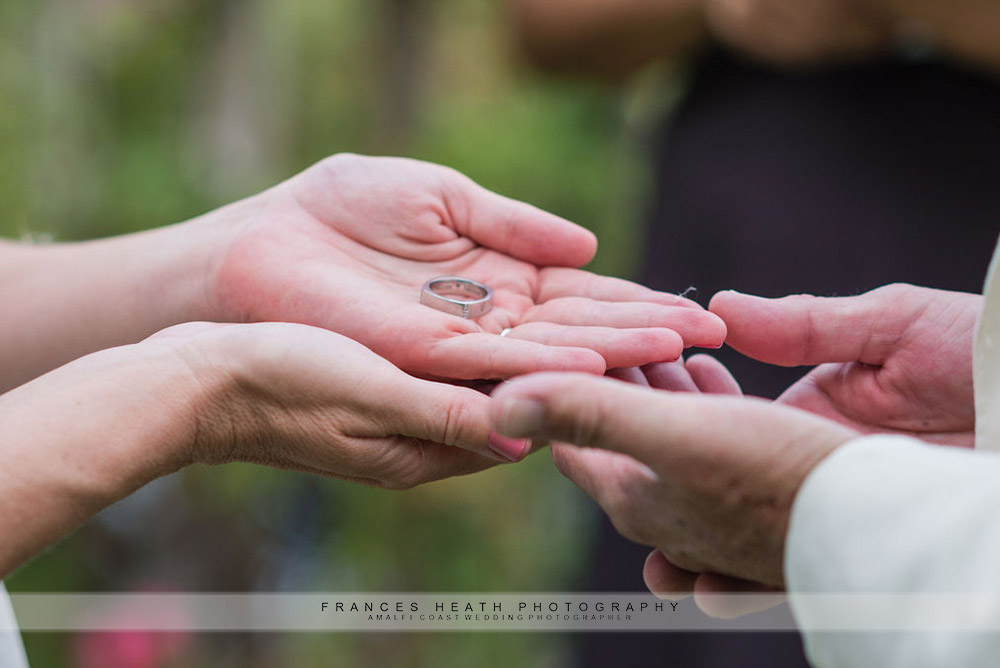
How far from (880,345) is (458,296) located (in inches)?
32.1

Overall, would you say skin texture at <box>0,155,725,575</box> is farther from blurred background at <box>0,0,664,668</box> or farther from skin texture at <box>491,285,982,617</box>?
blurred background at <box>0,0,664,668</box>

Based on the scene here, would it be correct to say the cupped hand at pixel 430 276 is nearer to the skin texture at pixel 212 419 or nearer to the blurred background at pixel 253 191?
the skin texture at pixel 212 419

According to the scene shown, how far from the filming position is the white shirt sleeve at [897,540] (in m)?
0.95

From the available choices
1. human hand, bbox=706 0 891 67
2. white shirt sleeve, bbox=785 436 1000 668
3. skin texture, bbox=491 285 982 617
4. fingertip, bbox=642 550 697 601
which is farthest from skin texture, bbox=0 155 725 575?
human hand, bbox=706 0 891 67

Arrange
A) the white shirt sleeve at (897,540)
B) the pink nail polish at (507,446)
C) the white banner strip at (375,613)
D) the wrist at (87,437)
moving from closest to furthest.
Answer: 1. the white shirt sleeve at (897,540)
2. the wrist at (87,437)
3. the pink nail polish at (507,446)
4. the white banner strip at (375,613)

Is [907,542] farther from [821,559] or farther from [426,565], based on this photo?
[426,565]

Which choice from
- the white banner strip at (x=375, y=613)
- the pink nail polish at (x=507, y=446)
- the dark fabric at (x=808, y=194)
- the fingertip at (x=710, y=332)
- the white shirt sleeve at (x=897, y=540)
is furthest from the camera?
the white banner strip at (x=375, y=613)

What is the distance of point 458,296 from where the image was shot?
1.88 m

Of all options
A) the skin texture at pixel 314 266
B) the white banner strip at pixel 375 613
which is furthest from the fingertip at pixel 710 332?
the white banner strip at pixel 375 613

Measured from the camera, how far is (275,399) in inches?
55.9

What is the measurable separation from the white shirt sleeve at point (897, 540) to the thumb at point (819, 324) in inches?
18.0

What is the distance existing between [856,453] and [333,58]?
5.32 m

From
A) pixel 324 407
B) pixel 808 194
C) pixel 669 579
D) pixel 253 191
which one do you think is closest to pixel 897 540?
pixel 669 579

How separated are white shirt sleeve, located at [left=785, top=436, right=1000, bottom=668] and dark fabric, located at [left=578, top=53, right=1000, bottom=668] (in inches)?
39.0
